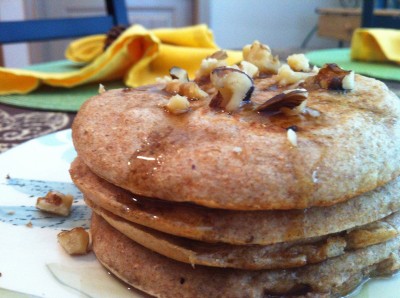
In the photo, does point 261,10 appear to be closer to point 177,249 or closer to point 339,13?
point 339,13

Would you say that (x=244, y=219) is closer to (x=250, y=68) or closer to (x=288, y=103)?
(x=288, y=103)

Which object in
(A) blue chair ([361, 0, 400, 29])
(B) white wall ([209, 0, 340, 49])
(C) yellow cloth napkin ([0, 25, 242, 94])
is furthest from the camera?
(B) white wall ([209, 0, 340, 49])

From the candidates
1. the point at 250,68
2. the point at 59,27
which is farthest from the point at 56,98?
the point at 250,68

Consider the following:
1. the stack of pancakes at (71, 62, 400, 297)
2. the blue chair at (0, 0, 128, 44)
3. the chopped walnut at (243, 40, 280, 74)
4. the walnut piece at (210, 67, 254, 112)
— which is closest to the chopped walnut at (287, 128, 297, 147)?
the stack of pancakes at (71, 62, 400, 297)

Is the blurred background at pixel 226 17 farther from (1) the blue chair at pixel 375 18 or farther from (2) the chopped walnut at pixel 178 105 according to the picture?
(2) the chopped walnut at pixel 178 105

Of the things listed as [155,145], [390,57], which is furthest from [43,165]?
[390,57]

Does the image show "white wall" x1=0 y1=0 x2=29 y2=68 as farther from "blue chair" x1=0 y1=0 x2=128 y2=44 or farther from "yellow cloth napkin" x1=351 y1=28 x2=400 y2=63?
"yellow cloth napkin" x1=351 y1=28 x2=400 y2=63
